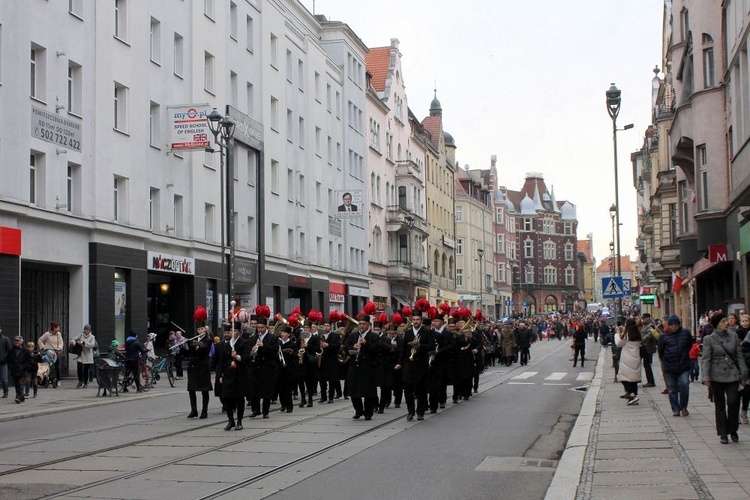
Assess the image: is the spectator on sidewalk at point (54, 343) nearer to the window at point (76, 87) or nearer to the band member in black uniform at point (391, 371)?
the window at point (76, 87)

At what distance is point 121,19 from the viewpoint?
3353 centimetres

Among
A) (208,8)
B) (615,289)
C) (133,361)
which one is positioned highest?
(208,8)

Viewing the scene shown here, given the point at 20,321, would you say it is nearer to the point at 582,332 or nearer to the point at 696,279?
the point at 582,332

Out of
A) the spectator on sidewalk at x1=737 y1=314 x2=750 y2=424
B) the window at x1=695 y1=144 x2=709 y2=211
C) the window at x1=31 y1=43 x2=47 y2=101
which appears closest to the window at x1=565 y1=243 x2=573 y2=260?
the window at x1=695 y1=144 x2=709 y2=211

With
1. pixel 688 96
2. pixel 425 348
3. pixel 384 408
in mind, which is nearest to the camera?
pixel 425 348

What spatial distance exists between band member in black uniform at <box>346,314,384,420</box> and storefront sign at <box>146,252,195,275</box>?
58.0 ft

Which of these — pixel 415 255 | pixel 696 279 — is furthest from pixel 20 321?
pixel 415 255

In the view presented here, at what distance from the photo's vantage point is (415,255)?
76125mm

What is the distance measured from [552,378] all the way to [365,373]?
1623 centimetres

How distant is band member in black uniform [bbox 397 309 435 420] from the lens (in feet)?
58.9

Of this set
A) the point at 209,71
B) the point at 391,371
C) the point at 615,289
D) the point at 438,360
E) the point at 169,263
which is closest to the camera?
the point at 438,360

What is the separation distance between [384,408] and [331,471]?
8.32m

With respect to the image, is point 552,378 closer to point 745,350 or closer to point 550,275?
point 745,350

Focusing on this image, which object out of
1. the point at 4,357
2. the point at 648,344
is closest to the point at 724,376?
the point at 648,344
